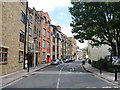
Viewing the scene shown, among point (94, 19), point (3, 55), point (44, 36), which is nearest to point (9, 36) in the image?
point (3, 55)

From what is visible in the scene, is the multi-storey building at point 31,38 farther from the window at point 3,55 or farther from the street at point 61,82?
the street at point 61,82

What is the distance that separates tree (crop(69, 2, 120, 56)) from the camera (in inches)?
964

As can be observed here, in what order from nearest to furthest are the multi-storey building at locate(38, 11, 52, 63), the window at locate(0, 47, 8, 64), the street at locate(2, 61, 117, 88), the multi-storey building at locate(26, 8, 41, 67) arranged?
1. the street at locate(2, 61, 117, 88)
2. the window at locate(0, 47, 8, 64)
3. the multi-storey building at locate(26, 8, 41, 67)
4. the multi-storey building at locate(38, 11, 52, 63)

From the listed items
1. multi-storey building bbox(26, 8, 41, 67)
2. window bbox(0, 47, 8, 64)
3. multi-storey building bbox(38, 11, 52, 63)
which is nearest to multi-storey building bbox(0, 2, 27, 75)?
window bbox(0, 47, 8, 64)

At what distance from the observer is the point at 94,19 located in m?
26.6

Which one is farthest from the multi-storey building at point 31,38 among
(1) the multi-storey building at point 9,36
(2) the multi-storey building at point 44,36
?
(2) the multi-storey building at point 44,36

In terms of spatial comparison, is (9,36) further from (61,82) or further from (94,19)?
(94,19)

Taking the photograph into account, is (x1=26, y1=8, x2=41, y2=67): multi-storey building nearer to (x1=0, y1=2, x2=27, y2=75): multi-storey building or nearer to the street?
(x1=0, y1=2, x2=27, y2=75): multi-storey building

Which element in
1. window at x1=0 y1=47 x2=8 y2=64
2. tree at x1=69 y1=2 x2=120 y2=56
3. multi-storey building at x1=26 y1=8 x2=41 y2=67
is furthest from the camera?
multi-storey building at x1=26 y1=8 x2=41 y2=67

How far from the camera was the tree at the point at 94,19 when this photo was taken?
2449cm

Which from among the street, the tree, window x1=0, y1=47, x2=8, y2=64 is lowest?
the street

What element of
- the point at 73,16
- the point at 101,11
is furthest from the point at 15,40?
the point at 101,11

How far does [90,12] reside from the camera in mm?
25531

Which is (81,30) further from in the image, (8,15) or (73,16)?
(8,15)
